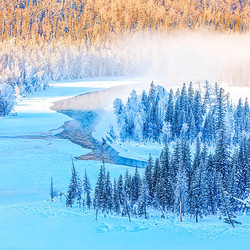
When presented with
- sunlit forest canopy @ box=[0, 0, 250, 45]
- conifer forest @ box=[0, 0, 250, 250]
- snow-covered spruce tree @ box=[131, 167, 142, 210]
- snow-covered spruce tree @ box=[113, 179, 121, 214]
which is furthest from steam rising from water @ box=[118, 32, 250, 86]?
snow-covered spruce tree @ box=[113, 179, 121, 214]

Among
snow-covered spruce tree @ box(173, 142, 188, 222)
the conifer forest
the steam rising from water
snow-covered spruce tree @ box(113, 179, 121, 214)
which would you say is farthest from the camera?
the steam rising from water

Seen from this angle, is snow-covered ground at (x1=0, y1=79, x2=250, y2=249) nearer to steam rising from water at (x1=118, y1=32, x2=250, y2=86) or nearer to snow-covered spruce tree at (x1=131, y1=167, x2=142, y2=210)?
snow-covered spruce tree at (x1=131, y1=167, x2=142, y2=210)

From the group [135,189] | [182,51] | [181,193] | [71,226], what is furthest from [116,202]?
[182,51]

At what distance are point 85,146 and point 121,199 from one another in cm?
2259

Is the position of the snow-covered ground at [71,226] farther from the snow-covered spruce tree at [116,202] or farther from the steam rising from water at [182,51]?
the steam rising from water at [182,51]

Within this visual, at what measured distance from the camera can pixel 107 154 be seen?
39656mm

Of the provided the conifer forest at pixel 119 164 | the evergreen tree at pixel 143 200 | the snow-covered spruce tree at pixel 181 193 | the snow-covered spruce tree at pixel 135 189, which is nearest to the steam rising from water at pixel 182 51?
the conifer forest at pixel 119 164

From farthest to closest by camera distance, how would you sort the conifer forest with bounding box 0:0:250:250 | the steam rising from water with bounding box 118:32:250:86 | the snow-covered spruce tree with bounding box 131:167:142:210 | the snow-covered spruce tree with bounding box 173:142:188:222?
the steam rising from water with bounding box 118:32:250:86
the snow-covered spruce tree with bounding box 131:167:142:210
the snow-covered spruce tree with bounding box 173:142:188:222
the conifer forest with bounding box 0:0:250:250

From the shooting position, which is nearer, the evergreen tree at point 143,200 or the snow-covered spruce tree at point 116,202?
the evergreen tree at point 143,200

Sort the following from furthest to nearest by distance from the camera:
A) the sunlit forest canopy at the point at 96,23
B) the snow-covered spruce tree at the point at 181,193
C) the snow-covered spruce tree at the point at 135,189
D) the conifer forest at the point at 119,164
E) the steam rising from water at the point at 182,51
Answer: the sunlit forest canopy at the point at 96,23 < the steam rising from water at the point at 182,51 < the snow-covered spruce tree at the point at 135,189 < the snow-covered spruce tree at the point at 181,193 < the conifer forest at the point at 119,164

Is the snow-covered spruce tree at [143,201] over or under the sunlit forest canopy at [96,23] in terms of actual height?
under

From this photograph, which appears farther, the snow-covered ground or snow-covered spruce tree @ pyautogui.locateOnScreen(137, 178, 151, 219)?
snow-covered spruce tree @ pyautogui.locateOnScreen(137, 178, 151, 219)

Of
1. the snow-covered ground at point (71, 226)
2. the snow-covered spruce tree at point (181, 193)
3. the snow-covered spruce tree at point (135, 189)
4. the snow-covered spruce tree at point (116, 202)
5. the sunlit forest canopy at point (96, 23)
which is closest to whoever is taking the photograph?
the snow-covered ground at point (71, 226)

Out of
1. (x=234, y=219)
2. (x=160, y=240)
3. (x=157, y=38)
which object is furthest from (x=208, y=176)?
(x=157, y=38)
